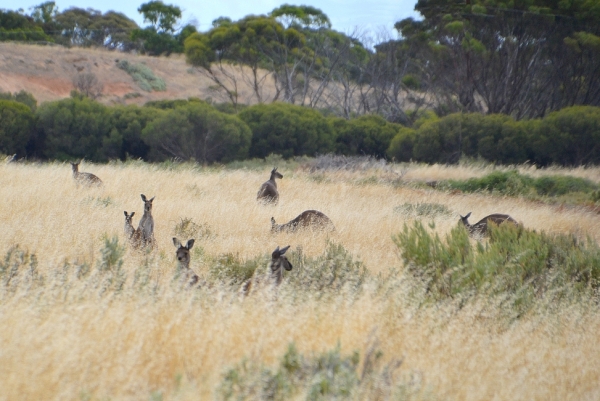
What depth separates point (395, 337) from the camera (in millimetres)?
5062

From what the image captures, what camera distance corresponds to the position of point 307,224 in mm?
9852

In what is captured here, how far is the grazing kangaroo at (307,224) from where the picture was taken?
32.0 feet

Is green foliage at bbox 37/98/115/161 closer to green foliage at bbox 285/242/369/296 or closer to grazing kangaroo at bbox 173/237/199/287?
green foliage at bbox 285/242/369/296

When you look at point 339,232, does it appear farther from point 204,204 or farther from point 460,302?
point 460,302

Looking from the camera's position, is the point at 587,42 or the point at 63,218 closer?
the point at 63,218

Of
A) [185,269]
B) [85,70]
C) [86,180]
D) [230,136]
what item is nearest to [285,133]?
[230,136]

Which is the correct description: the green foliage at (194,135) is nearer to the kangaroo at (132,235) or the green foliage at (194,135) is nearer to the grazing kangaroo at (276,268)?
the kangaroo at (132,235)

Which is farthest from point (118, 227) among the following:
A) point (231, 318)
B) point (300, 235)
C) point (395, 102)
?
point (395, 102)

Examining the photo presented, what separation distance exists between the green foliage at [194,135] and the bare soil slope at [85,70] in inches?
941

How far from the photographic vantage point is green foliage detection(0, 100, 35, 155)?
26359 mm

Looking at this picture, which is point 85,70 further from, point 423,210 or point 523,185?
point 423,210

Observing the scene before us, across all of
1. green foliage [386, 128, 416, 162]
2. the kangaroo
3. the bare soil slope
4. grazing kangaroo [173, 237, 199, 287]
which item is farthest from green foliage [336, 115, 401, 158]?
grazing kangaroo [173, 237, 199, 287]

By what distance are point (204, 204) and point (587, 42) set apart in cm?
2692

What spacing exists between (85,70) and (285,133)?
1171 inches
